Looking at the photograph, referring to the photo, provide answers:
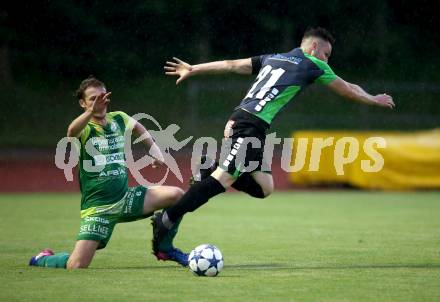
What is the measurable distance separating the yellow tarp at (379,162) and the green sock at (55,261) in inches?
417

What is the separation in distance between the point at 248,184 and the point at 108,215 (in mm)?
1288

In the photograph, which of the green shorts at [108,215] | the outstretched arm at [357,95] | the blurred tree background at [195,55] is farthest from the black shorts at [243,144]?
the blurred tree background at [195,55]

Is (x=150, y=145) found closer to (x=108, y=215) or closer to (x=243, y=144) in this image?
(x=108, y=215)

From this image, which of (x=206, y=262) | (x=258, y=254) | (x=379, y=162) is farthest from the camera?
(x=379, y=162)

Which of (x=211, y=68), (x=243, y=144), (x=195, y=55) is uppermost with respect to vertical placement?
(x=195, y=55)

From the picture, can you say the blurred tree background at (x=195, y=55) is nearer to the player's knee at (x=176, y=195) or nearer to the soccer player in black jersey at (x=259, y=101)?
the soccer player in black jersey at (x=259, y=101)

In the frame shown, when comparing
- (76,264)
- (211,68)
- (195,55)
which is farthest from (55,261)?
(195,55)

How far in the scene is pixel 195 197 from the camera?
7.48m

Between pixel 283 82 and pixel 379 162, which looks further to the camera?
pixel 379 162

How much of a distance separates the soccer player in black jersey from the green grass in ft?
2.11

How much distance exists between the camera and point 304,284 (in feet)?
21.9

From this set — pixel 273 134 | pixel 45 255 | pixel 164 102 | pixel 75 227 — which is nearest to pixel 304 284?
pixel 45 255

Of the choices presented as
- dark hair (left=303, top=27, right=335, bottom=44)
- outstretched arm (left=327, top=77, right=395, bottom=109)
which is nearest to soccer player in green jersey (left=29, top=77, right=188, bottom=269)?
outstretched arm (left=327, top=77, right=395, bottom=109)

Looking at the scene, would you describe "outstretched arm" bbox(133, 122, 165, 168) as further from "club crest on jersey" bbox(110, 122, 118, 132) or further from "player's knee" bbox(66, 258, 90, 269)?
"player's knee" bbox(66, 258, 90, 269)
